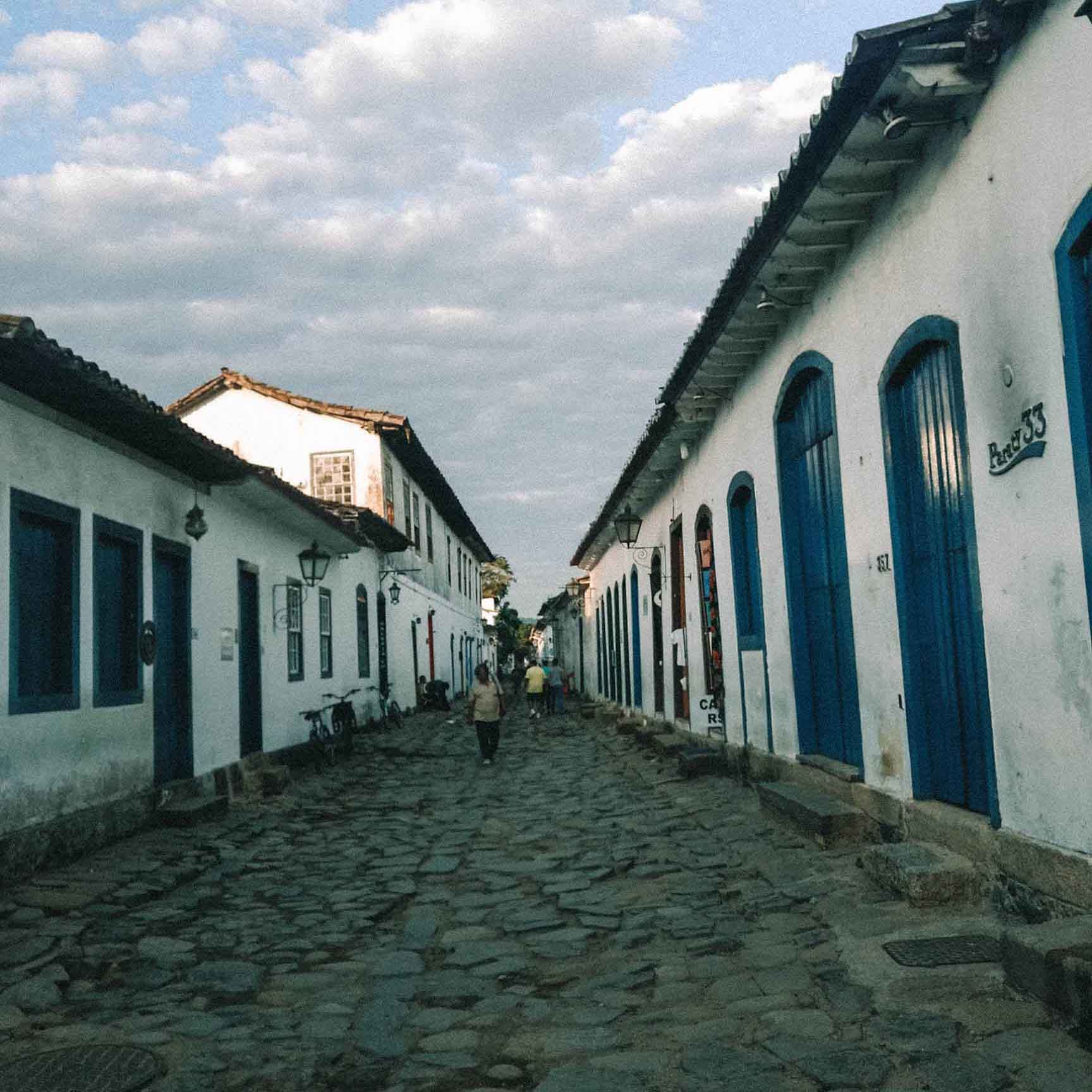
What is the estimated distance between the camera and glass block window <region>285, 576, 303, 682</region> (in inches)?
555

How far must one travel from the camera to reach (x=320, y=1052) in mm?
Result: 4051

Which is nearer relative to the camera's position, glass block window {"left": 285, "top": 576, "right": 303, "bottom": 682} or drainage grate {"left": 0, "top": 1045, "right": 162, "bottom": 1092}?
drainage grate {"left": 0, "top": 1045, "right": 162, "bottom": 1092}

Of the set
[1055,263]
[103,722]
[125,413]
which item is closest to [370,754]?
[103,722]

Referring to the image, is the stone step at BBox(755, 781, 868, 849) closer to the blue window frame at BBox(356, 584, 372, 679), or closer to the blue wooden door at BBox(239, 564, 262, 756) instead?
the blue wooden door at BBox(239, 564, 262, 756)

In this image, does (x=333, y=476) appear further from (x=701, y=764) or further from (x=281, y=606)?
(x=701, y=764)

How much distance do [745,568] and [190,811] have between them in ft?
18.2

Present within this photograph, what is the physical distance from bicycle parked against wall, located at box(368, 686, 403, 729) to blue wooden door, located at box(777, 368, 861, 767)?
1269 centimetres

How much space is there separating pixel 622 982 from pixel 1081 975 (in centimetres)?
205

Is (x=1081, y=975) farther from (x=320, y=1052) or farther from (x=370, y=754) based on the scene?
(x=370, y=754)

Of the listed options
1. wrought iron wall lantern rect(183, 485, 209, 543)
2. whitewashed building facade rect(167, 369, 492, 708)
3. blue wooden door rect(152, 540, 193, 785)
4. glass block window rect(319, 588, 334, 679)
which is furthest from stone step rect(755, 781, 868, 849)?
whitewashed building facade rect(167, 369, 492, 708)

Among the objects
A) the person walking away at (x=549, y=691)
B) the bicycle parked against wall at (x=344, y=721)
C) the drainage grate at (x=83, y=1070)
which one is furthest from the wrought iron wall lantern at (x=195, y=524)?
the person walking away at (x=549, y=691)

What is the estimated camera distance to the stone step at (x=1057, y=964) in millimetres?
3334

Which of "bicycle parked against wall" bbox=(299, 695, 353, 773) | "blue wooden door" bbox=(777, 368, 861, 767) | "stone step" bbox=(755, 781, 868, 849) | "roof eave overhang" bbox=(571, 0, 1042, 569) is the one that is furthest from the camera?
"bicycle parked against wall" bbox=(299, 695, 353, 773)

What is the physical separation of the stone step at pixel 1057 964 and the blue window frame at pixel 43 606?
6.03 m
